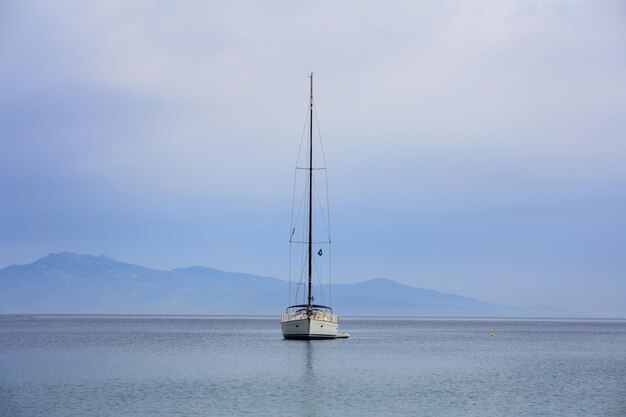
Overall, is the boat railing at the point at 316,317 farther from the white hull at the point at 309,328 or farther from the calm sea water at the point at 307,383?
the calm sea water at the point at 307,383

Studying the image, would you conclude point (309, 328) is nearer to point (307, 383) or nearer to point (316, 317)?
point (316, 317)

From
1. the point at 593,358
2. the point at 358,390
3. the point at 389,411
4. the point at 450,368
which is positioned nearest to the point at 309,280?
the point at 450,368

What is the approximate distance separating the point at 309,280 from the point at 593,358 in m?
30.9

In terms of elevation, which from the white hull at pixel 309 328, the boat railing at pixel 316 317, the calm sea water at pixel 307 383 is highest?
the boat railing at pixel 316 317

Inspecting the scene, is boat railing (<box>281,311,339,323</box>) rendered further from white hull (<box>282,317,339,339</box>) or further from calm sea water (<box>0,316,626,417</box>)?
calm sea water (<box>0,316,626,417</box>)

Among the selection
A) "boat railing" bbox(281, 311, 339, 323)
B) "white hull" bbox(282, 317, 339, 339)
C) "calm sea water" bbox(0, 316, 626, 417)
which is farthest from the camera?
"boat railing" bbox(281, 311, 339, 323)

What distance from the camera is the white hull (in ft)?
298

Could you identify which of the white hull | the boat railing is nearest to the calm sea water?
the white hull

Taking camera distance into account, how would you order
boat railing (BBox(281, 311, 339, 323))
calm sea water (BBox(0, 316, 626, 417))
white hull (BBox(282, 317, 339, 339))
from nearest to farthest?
calm sea water (BBox(0, 316, 626, 417))
white hull (BBox(282, 317, 339, 339))
boat railing (BBox(281, 311, 339, 323))

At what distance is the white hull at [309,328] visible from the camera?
90.9 metres

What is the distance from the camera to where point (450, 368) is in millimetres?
72875

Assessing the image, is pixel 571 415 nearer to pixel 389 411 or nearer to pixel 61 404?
pixel 389 411

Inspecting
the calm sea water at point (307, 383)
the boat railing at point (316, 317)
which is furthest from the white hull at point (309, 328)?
the calm sea water at point (307, 383)

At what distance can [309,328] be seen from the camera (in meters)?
91.3
